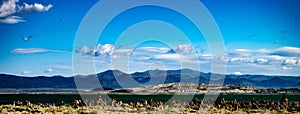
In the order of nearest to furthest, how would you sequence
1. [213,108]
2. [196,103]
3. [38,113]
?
[38,113] → [213,108] → [196,103]

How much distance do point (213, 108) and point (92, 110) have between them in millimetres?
9895

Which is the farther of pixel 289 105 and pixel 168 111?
pixel 289 105

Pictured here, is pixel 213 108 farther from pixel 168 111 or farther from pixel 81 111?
pixel 81 111

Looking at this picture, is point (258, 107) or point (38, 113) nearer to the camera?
point (38, 113)

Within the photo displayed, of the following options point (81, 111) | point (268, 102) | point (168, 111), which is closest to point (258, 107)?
point (268, 102)

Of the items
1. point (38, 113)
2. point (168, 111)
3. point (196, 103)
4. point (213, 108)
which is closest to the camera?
point (38, 113)

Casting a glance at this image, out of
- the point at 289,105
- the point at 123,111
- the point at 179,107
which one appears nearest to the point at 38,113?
the point at 123,111

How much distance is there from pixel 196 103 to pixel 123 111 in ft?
25.2

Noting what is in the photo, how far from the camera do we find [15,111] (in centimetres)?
3534

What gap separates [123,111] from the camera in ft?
120

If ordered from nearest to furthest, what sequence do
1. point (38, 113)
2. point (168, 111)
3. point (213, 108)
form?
point (38, 113) → point (168, 111) → point (213, 108)

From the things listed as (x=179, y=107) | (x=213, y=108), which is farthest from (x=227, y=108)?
(x=179, y=107)

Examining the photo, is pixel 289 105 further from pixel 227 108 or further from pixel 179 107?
pixel 179 107

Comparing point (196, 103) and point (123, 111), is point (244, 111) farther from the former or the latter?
point (123, 111)
